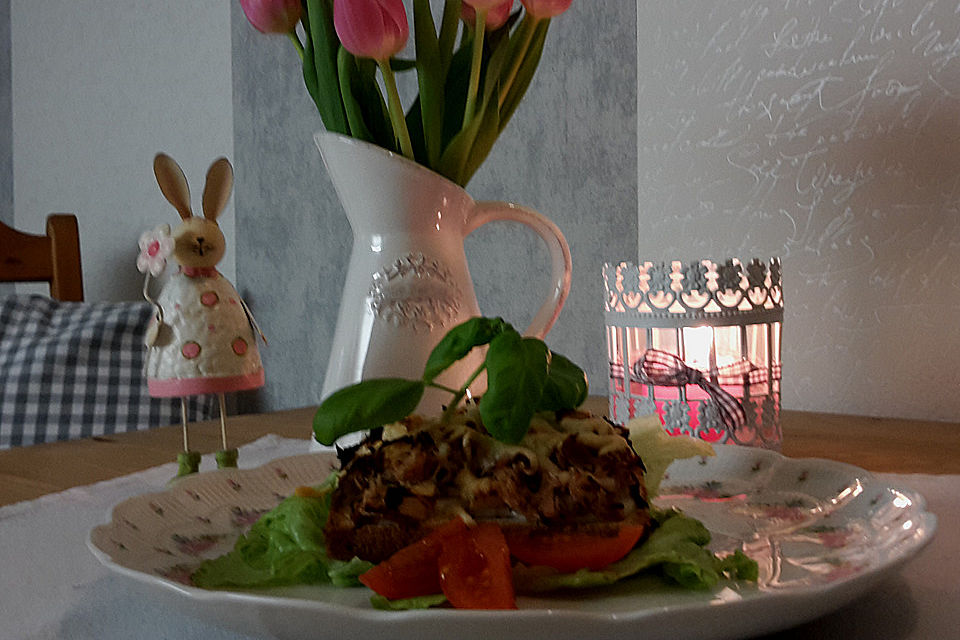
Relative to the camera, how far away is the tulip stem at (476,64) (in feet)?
2.19

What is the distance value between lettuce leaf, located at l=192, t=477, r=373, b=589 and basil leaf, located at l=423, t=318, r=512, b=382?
90 mm

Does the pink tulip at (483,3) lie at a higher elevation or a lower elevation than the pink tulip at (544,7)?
lower

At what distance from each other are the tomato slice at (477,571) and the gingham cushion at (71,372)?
153cm

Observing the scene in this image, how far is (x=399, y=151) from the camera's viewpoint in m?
0.70

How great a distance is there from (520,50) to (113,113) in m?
1.84

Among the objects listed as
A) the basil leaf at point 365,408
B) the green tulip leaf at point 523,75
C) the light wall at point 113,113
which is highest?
the light wall at point 113,113

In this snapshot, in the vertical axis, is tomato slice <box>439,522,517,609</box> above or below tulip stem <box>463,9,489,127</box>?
below

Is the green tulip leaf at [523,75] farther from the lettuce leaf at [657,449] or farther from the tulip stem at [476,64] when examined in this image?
the lettuce leaf at [657,449]

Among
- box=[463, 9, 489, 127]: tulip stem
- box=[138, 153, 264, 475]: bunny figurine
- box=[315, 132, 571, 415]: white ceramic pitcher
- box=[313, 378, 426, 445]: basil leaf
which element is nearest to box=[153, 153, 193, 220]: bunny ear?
box=[138, 153, 264, 475]: bunny figurine

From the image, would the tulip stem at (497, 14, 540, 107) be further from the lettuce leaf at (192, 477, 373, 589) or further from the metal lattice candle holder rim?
the lettuce leaf at (192, 477, 373, 589)

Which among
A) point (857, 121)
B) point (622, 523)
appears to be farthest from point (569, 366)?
point (857, 121)

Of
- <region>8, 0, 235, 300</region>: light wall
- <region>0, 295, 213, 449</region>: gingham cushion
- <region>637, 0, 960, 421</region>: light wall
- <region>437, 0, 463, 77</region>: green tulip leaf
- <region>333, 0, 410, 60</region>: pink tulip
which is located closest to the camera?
<region>333, 0, 410, 60</region>: pink tulip

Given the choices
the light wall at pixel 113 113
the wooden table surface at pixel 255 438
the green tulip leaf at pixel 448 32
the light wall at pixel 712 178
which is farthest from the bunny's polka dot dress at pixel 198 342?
the light wall at pixel 113 113

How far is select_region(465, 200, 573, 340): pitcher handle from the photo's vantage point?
74cm
